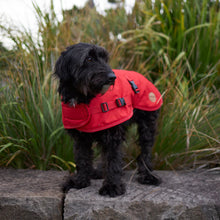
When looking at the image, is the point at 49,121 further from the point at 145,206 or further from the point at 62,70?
the point at 145,206

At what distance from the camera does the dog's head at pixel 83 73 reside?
7.34 ft

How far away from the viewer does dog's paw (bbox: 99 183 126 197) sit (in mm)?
2392

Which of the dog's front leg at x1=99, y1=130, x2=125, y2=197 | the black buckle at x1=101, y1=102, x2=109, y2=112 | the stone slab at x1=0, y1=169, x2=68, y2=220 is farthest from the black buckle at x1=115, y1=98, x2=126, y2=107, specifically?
the stone slab at x1=0, y1=169, x2=68, y2=220

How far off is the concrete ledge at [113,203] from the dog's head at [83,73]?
0.84m

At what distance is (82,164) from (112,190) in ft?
1.33

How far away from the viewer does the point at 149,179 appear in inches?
107

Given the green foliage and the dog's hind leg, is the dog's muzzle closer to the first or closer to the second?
the dog's hind leg

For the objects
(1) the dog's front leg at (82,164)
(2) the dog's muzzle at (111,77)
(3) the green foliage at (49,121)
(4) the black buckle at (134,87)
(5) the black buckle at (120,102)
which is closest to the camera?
(2) the dog's muzzle at (111,77)

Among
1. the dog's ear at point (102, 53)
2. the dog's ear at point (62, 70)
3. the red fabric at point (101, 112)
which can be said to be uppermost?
the dog's ear at point (102, 53)

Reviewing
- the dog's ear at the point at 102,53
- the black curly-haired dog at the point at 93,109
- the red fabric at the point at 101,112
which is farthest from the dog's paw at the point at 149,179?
the dog's ear at the point at 102,53

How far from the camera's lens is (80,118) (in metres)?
2.38

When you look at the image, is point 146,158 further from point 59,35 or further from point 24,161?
point 59,35

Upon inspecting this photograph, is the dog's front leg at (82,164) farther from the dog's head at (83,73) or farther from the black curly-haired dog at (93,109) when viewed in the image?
the dog's head at (83,73)

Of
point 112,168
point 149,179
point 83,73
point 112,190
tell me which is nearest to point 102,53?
point 83,73
